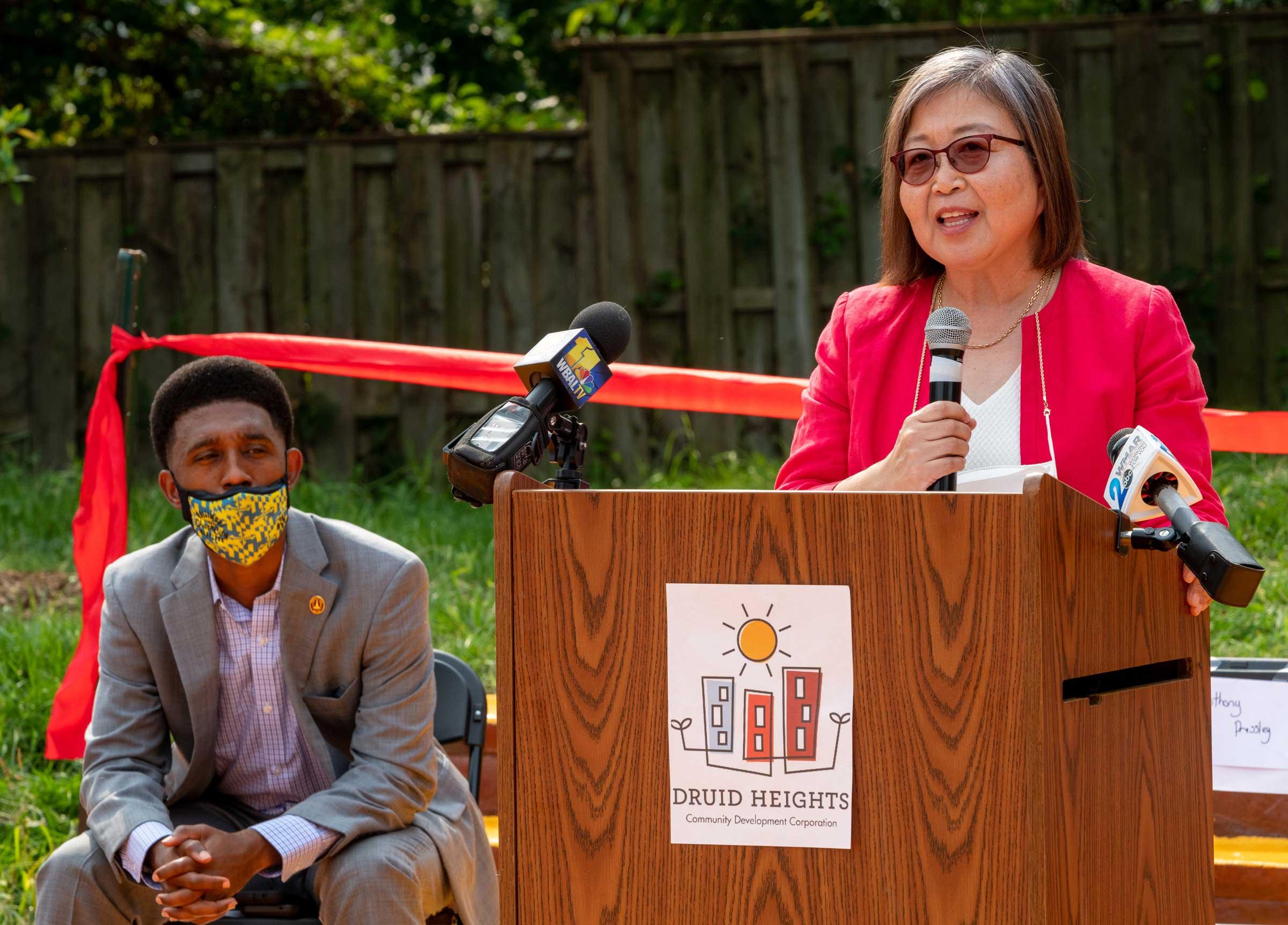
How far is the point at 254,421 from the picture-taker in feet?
10.2

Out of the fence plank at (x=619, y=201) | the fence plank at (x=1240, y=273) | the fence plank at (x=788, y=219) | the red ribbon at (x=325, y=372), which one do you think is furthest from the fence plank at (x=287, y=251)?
the fence plank at (x=1240, y=273)

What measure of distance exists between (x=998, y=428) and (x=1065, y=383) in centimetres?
13

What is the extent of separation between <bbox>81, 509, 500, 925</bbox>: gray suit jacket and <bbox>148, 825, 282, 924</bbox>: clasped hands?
21cm

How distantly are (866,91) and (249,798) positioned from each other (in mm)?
4932

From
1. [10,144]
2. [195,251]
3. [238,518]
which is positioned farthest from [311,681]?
[195,251]

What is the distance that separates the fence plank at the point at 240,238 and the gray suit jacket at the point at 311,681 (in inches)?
170

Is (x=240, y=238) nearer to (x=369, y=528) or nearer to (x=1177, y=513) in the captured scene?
(x=369, y=528)

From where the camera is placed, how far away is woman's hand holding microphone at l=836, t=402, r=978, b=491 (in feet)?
5.93

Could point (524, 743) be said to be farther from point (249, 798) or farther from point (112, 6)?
point (112, 6)

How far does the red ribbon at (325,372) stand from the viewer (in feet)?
12.4

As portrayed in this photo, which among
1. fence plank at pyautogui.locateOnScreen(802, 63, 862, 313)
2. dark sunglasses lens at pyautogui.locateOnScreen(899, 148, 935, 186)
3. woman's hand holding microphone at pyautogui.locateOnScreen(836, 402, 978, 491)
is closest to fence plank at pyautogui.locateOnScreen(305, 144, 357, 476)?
fence plank at pyautogui.locateOnScreen(802, 63, 862, 313)

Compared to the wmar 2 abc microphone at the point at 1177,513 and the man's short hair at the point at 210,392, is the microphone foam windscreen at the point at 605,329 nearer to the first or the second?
the wmar 2 abc microphone at the point at 1177,513

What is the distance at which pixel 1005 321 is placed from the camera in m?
2.35

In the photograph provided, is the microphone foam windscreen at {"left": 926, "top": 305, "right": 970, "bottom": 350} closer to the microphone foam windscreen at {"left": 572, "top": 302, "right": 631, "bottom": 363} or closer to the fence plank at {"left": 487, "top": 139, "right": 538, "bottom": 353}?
the microphone foam windscreen at {"left": 572, "top": 302, "right": 631, "bottom": 363}
